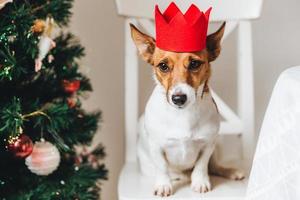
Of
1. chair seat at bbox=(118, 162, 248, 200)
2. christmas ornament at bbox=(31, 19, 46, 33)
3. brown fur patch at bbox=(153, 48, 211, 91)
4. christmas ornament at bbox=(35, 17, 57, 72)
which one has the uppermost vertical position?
christmas ornament at bbox=(31, 19, 46, 33)

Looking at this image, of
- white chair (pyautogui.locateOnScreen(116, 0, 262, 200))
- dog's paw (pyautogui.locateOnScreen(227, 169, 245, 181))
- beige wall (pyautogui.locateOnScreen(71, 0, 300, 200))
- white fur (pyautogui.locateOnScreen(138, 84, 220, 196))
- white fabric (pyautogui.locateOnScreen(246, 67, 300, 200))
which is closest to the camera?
white fabric (pyautogui.locateOnScreen(246, 67, 300, 200))

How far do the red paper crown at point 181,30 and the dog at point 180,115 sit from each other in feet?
0.06

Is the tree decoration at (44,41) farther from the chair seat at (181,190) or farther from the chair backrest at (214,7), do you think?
the chair seat at (181,190)

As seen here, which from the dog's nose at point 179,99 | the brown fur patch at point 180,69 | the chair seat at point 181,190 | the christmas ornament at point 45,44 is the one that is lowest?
the chair seat at point 181,190

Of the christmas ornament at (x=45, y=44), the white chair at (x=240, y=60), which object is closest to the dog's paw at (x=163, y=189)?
the white chair at (x=240, y=60)

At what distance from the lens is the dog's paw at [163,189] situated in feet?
3.84

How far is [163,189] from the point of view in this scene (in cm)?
117

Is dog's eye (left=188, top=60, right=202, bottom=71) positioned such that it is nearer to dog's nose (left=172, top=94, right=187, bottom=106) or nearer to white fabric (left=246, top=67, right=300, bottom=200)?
dog's nose (left=172, top=94, right=187, bottom=106)

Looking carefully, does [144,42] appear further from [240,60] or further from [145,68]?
[145,68]

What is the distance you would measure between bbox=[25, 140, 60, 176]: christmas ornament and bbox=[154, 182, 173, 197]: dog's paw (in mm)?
235

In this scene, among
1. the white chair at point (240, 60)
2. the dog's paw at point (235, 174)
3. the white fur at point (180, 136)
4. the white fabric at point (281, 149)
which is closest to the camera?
the white fabric at point (281, 149)

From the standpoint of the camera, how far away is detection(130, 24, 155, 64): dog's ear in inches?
45.0

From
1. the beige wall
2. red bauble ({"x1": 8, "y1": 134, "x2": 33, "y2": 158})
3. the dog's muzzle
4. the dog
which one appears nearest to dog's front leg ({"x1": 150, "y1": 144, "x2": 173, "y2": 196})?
the dog

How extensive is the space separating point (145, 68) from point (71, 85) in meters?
0.40
